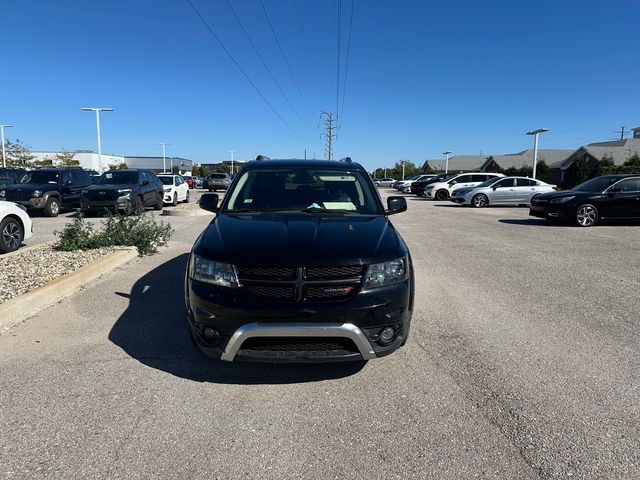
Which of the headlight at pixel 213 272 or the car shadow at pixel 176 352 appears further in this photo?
the car shadow at pixel 176 352

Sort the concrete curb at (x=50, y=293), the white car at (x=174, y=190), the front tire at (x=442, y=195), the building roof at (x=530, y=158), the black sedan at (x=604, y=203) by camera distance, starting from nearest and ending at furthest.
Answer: the concrete curb at (x=50, y=293)
the black sedan at (x=604, y=203)
the white car at (x=174, y=190)
the front tire at (x=442, y=195)
the building roof at (x=530, y=158)

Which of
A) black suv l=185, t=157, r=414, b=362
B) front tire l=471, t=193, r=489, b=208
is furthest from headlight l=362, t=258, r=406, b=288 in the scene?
front tire l=471, t=193, r=489, b=208

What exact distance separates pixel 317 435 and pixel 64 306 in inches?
149

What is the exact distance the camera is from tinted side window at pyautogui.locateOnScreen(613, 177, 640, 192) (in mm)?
12836

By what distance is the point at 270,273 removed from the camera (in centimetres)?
310

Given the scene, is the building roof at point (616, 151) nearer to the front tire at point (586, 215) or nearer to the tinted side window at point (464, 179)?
the tinted side window at point (464, 179)

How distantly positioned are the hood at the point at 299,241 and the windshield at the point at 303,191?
1.29 ft

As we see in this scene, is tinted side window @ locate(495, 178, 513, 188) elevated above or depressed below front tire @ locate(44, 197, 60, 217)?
above

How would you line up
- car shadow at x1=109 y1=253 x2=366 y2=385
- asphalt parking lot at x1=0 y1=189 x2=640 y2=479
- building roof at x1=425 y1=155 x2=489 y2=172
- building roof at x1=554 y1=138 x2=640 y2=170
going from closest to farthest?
asphalt parking lot at x1=0 y1=189 x2=640 y2=479 → car shadow at x1=109 y1=253 x2=366 y2=385 → building roof at x1=554 y1=138 x2=640 y2=170 → building roof at x1=425 y1=155 x2=489 y2=172

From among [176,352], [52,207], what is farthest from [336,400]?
[52,207]

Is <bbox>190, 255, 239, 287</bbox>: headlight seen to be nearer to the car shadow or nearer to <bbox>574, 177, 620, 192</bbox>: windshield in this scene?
the car shadow

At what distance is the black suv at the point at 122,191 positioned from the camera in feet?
49.3

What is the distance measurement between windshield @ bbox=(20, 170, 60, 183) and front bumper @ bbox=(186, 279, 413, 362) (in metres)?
16.1

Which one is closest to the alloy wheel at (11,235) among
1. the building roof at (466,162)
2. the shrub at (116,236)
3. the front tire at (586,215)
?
the shrub at (116,236)
